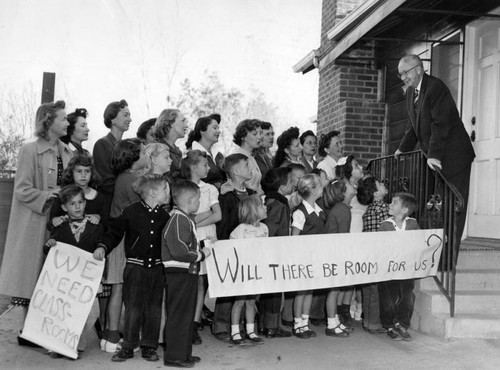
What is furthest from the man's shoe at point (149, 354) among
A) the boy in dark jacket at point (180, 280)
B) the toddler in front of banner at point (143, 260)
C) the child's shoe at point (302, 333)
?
the child's shoe at point (302, 333)

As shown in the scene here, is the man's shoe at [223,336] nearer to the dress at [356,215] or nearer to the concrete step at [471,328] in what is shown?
the dress at [356,215]

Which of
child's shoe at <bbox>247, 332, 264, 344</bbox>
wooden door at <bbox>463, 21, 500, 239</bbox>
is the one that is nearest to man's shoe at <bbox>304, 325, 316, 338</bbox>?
child's shoe at <bbox>247, 332, 264, 344</bbox>

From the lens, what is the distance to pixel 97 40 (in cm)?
2653

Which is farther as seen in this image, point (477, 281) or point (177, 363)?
point (477, 281)

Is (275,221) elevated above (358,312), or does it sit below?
above

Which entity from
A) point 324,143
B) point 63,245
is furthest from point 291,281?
point 324,143

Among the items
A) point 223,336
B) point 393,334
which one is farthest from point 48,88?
point 393,334

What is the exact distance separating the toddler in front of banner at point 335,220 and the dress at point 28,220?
2.33 m

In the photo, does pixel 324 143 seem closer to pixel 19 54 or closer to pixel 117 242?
pixel 117 242

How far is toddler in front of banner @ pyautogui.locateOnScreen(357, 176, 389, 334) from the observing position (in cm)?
586

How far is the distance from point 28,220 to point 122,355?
1.29 meters

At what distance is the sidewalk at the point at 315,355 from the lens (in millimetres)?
4703

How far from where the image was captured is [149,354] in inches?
189

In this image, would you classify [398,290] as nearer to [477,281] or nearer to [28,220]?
[477,281]
